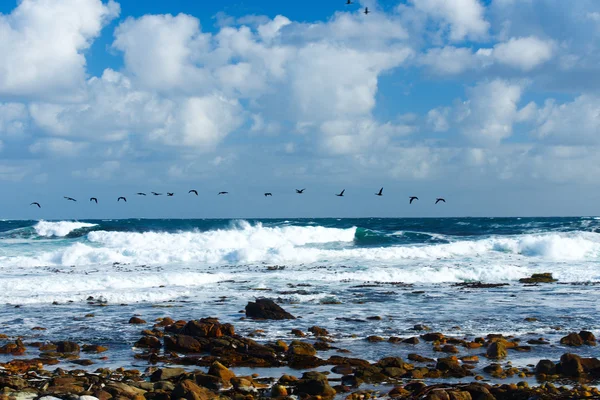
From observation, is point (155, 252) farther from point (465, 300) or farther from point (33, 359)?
point (33, 359)

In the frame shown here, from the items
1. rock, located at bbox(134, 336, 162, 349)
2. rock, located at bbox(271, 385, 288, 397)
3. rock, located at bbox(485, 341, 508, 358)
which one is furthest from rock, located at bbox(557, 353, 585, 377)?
rock, located at bbox(134, 336, 162, 349)

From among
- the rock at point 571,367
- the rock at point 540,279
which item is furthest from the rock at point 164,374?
the rock at point 540,279

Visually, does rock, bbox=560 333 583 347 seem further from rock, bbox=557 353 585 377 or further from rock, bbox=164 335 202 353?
rock, bbox=164 335 202 353

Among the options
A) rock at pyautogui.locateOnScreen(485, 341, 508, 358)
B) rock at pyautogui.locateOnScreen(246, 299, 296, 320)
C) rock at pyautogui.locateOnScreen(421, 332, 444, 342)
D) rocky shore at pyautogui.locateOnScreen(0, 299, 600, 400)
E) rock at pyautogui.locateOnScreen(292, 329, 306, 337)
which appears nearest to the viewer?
rocky shore at pyautogui.locateOnScreen(0, 299, 600, 400)

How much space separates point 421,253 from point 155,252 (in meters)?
18.6

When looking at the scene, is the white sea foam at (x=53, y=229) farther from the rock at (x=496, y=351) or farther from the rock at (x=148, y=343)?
the rock at (x=496, y=351)

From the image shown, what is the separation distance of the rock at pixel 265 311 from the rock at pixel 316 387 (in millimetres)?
7584

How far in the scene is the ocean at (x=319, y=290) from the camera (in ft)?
53.9

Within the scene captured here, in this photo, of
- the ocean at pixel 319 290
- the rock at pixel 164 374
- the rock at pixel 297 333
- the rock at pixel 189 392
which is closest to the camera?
the rock at pixel 189 392

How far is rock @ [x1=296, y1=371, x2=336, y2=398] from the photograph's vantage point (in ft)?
33.4

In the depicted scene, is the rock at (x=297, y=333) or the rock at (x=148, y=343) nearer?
the rock at (x=148, y=343)

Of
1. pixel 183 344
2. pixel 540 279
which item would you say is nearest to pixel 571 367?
pixel 183 344

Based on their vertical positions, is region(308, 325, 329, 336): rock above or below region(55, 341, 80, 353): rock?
above

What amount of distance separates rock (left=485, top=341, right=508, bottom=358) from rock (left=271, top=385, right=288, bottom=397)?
5093 mm
